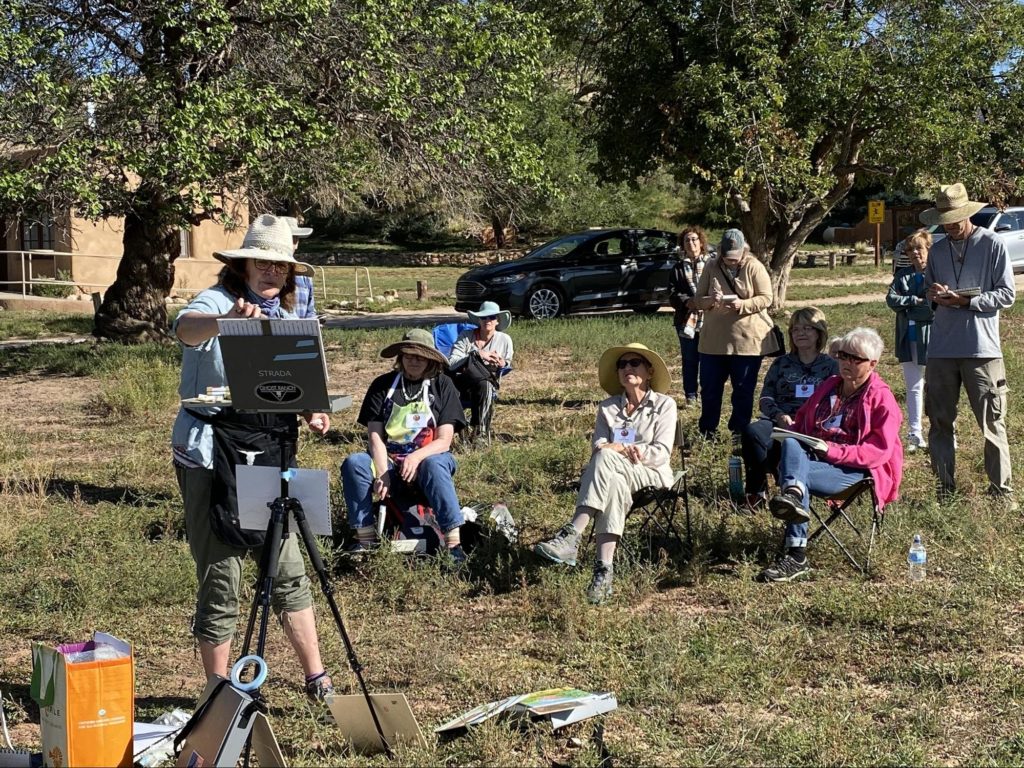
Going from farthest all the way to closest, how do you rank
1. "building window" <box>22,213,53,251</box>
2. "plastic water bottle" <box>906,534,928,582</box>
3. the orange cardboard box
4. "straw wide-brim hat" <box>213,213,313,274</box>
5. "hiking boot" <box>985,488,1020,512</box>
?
1. "building window" <box>22,213,53,251</box>
2. "hiking boot" <box>985,488,1020,512</box>
3. "plastic water bottle" <box>906,534,928,582</box>
4. "straw wide-brim hat" <box>213,213,313,274</box>
5. the orange cardboard box

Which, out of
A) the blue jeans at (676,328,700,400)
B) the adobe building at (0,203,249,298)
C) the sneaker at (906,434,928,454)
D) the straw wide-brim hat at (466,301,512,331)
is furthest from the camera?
the adobe building at (0,203,249,298)

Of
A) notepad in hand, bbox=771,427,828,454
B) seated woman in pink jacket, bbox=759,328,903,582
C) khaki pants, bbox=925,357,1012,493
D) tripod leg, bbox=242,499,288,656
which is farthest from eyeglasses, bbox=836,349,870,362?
tripod leg, bbox=242,499,288,656

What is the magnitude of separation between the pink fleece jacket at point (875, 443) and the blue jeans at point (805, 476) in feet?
0.16

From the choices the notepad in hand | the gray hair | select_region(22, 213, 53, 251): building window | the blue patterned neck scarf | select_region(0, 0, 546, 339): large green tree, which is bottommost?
the notepad in hand

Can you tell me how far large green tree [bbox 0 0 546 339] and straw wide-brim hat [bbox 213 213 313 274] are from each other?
933 cm

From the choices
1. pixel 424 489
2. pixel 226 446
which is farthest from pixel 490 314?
pixel 226 446

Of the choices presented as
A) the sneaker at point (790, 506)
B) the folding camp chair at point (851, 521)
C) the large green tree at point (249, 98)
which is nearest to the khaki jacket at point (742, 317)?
the folding camp chair at point (851, 521)

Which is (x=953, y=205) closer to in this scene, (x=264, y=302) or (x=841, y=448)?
(x=841, y=448)

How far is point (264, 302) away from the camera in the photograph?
4461 mm

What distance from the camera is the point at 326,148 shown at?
15.1 metres

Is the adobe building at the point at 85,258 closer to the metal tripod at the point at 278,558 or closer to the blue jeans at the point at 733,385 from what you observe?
the blue jeans at the point at 733,385

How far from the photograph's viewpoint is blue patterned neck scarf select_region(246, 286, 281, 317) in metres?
4.45

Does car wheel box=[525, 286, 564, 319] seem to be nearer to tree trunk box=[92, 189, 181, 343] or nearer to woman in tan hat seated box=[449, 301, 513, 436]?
tree trunk box=[92, 189, 181, 343]

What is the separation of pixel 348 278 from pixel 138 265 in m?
17.1
